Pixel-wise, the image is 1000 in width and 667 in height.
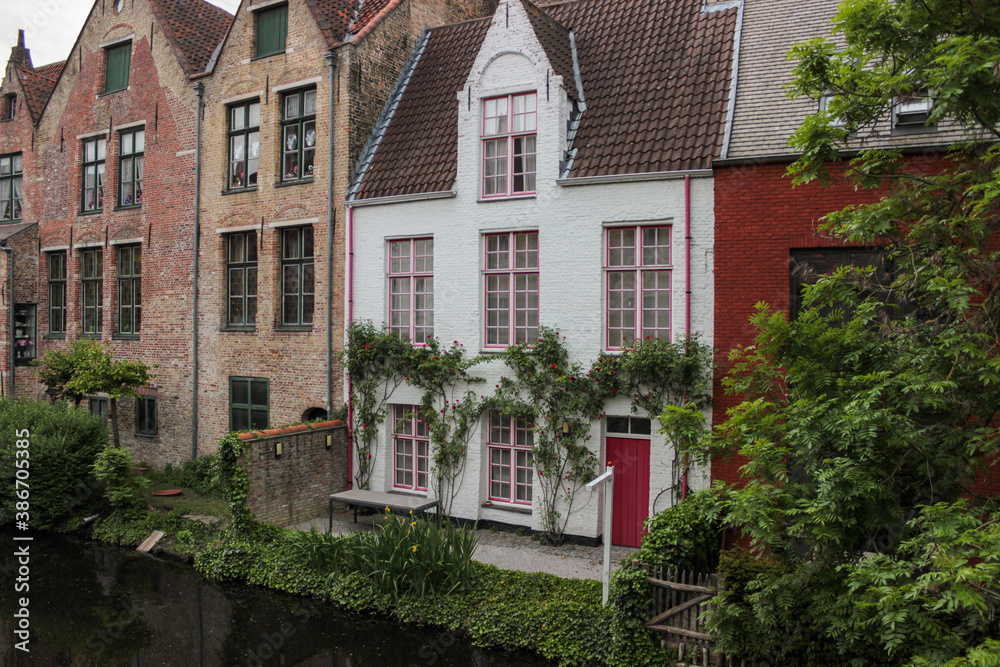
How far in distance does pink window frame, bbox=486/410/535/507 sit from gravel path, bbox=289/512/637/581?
661 mm

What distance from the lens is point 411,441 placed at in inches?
597

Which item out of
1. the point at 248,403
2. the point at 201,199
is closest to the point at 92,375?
the point at 248,403

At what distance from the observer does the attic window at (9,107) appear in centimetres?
2347

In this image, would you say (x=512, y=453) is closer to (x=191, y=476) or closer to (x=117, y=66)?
(x=191, y=476)

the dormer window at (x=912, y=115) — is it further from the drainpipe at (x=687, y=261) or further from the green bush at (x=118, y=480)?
the green bush at (x=118, y=480)

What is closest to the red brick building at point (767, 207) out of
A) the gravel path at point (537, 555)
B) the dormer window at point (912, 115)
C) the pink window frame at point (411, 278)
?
the dormer window at point (912, 115)

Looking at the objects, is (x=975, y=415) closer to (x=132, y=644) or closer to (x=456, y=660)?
(x=456, y=660)

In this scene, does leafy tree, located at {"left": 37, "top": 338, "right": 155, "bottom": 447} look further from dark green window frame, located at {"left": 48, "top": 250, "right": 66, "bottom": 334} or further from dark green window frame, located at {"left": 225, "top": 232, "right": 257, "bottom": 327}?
dark green window frame, located at {"left": 48, "top": 250, "right": 66, "bottom": 334}

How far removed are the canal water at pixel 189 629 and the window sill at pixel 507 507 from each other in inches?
156

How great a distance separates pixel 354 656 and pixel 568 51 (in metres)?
11.2

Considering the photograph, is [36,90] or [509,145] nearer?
[509,145]

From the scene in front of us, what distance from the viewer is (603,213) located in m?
12.9

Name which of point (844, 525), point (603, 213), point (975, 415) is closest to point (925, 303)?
point (975, 415)

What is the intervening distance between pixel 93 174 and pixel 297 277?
8.54 metres
